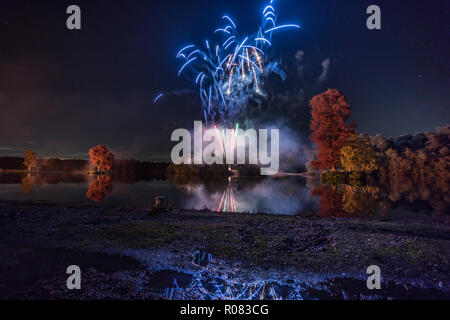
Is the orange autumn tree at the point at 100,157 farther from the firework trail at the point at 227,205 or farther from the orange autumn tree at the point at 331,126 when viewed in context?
the firework trail at the point at 227,205

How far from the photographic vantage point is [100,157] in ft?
478

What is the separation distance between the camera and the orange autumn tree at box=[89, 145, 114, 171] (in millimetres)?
143988

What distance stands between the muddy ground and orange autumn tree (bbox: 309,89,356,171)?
151 ft

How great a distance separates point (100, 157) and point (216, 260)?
155 meters

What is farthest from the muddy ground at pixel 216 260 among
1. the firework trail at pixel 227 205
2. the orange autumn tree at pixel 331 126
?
the orange autumn tree at pixel 331 126

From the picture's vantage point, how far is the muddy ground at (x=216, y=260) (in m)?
6.77

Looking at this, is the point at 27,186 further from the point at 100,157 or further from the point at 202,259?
the point at 100,157

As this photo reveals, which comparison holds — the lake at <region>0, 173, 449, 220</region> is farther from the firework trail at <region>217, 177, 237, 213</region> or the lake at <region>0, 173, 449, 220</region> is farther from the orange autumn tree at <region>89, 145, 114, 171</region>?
the orange autumn tree at <region>89, 145, 114, 171</region>

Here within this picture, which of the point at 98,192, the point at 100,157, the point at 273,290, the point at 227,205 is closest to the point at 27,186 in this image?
the point at 98,192

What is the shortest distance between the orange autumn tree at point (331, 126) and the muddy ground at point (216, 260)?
4599 cm

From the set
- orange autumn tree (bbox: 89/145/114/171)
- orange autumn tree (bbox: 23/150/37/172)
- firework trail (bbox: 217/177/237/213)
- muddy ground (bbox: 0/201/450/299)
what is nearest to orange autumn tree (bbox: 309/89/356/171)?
firework trail (bbox: 217/177/237/213)

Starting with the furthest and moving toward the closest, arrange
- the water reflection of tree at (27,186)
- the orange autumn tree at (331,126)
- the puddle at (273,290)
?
the orange autumn tree at (331,126), the water reflection of tree at (27,186), the puddle at (273,290)
